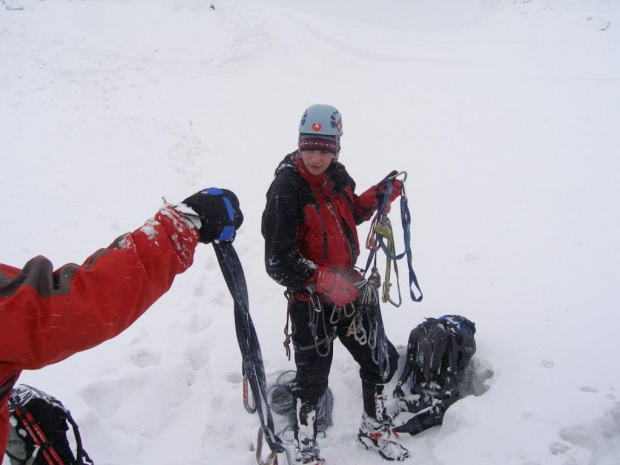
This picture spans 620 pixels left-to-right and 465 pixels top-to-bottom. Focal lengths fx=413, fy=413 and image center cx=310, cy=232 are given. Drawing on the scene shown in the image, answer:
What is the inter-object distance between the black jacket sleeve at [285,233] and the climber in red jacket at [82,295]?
0.85 m

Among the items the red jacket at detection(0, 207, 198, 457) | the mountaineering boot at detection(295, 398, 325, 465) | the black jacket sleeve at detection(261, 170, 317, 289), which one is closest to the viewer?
the red jacket at detection(0, 207, 198, 457)

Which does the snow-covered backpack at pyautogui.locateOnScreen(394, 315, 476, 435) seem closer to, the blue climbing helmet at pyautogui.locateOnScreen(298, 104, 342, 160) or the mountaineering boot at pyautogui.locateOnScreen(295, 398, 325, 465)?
the mountaineering boot at pyautogui.locateOnScreen(295, 398, 325, 465)

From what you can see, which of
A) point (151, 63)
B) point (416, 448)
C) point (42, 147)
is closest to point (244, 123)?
point (42, 147)

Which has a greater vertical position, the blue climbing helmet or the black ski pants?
the blue climbing helmet

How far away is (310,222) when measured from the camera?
7.73 ft

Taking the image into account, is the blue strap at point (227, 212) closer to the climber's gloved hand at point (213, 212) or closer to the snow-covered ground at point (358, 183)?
the climber's gloved hand at point (213, 212)

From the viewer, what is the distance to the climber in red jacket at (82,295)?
3.49 ft

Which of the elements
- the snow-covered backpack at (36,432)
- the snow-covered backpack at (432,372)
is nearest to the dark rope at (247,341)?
the snow-covered backpack at (36,432)

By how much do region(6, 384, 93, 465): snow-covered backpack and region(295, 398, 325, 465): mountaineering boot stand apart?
1.22 meters

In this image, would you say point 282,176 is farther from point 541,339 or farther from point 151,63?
point 151,63

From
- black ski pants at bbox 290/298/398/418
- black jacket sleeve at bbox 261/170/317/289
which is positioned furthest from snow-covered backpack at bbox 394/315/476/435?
black jacket sleeve at bbox 261/170/317/289

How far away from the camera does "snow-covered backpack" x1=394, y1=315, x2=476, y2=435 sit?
294 centimetres

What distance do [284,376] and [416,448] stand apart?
113 cm

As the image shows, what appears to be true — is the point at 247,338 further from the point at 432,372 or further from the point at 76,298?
the point at 432,372
